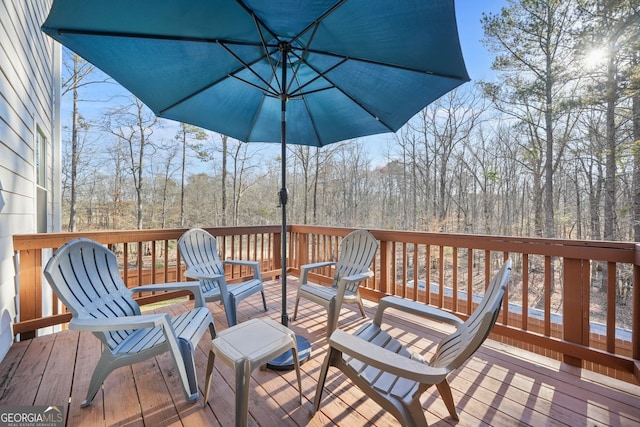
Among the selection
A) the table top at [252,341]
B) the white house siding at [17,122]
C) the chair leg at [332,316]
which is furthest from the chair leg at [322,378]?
the white house siding at [17,122]

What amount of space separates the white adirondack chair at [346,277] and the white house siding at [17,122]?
2608mm

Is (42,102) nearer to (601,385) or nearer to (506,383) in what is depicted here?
(506,383)

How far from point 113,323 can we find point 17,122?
255 centimetres

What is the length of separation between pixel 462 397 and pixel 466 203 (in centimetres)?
1334

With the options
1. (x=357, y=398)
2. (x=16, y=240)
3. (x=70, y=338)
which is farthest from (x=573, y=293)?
(x=16, y=240)

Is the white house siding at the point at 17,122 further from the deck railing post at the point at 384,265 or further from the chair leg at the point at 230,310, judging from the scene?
the deck railing post at the point at 384,265

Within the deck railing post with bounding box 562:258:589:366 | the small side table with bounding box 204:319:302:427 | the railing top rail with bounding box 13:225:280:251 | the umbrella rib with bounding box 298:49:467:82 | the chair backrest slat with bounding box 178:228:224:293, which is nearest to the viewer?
the small side table with bounding box 204:319:302:427

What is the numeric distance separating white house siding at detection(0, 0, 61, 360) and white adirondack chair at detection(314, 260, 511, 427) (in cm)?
286

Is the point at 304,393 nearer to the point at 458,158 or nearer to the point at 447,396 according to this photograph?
the point at 447,396

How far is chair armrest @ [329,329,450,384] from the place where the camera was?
1174mm

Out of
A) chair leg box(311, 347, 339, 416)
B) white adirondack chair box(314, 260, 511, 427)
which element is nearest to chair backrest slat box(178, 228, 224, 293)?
chair leg box(311, 347, 339, 416)

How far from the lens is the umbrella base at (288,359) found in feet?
7.02

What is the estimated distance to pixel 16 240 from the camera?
2.52 m

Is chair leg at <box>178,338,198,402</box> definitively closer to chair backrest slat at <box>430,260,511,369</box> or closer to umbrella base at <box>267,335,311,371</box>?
umbrella base at <box>267,335,311,371</box>
